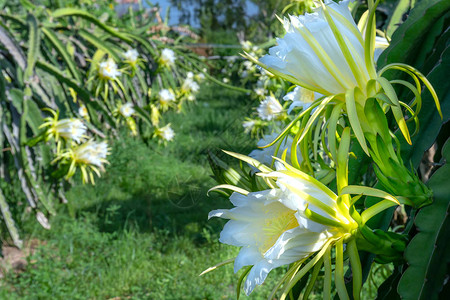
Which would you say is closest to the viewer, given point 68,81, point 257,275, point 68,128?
point 257,275

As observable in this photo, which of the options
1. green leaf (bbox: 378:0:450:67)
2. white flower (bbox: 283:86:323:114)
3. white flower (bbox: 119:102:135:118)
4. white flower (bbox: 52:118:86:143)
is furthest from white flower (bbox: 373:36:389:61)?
white flower (bbox: 119:102:135:118)

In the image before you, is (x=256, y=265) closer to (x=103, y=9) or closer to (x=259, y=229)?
(x=259, y=229)

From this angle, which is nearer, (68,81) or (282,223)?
(282,223)

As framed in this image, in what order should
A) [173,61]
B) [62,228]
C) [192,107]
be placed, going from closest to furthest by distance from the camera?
1. [62,228]
2. [173,61]
3. [192,107]

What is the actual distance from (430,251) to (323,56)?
156 millimetres

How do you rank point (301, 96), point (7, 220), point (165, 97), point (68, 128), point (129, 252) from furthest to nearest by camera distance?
point (165, 97)
point (129, 252)
point (68, 128)
point (7, 220)
point (301, 96)

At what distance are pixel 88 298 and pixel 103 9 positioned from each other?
273cm

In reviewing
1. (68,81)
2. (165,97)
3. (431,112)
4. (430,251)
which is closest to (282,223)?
(430,251)

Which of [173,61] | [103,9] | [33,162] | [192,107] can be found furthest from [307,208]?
[103,9]

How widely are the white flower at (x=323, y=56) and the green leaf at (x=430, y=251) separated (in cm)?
10

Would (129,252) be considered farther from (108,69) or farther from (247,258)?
(247,258)

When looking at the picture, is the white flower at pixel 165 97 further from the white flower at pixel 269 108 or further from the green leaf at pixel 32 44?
the white flower at pixel 269 108

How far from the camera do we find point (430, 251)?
0.32 metres

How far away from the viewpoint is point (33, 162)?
5.21 ft
